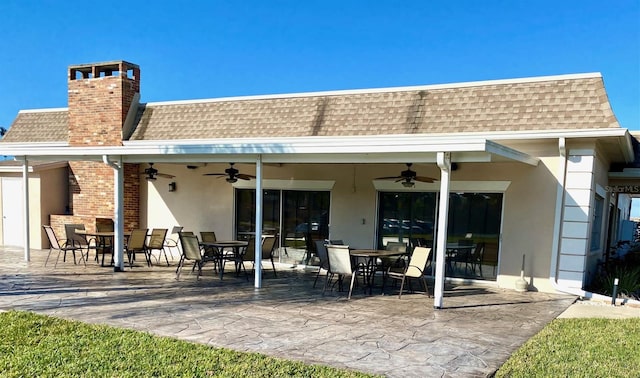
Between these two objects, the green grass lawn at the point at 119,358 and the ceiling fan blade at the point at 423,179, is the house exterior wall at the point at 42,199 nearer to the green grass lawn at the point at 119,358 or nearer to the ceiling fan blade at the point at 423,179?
the green grass lawn at the point at 119,358

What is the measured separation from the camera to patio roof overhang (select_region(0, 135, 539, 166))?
6.14 meters

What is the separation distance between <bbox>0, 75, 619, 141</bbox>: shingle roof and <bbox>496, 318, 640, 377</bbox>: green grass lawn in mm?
3608

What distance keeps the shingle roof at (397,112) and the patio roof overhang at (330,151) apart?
35.4 inches

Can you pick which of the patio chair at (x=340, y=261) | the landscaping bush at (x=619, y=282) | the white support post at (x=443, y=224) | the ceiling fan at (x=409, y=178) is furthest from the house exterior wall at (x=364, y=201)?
the white support post at (x=443, y=224)

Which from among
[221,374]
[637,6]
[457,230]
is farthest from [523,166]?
[221,374]

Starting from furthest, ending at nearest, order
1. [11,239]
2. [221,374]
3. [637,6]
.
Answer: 1. [11,239]
2. [637,6]
3. [221,374]

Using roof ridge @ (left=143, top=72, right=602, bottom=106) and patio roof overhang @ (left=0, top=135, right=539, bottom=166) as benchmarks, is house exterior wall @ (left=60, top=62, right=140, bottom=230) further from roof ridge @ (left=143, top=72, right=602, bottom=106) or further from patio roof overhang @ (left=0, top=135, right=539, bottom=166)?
patio roof overhang @ (left=0, top=135, right=539, bottom=166)

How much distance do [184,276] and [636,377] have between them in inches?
300

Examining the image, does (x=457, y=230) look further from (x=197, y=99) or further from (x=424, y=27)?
(x=424, y=27)

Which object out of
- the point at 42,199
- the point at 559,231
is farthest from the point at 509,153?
the point at 42,199

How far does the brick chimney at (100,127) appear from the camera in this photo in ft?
38.6

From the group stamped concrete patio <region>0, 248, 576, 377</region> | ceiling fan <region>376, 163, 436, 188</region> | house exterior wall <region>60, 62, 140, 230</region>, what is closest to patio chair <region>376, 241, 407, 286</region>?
stamped concrete patio <region>0, 248, 576, 377</region>

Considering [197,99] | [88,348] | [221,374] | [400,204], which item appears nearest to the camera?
[221,374]

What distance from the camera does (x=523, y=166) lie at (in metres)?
8.25
